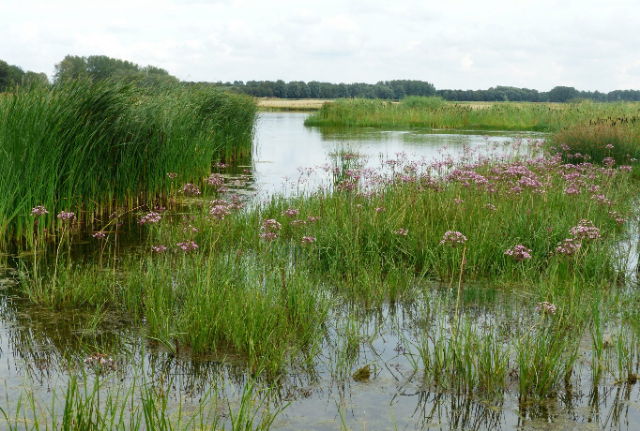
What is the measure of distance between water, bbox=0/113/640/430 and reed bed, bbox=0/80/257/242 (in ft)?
7.01

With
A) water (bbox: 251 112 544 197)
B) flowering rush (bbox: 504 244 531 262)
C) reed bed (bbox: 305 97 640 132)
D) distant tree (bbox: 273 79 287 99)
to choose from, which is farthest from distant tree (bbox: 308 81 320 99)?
flowering rush (bbox: 504 244 531 262)

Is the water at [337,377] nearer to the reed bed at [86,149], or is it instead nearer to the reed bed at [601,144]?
the reed bed at [86,149]

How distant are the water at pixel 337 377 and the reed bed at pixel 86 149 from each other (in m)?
2.14

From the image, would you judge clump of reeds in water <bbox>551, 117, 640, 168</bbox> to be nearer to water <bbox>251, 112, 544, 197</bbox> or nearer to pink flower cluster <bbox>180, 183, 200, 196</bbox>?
water <bbox>251, 112, 544, 197</bbox>

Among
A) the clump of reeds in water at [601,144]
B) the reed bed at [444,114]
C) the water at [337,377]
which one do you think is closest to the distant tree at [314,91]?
the reed bed at [444,114]

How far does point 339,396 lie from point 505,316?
6.27 feet

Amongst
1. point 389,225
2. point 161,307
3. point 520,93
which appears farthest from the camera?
point 520,93

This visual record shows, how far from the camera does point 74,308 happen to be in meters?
4.89

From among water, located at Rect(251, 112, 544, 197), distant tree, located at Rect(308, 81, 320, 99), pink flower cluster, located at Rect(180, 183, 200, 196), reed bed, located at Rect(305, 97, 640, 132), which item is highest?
distant tree, located at Rect(308, 81, 320, 99)

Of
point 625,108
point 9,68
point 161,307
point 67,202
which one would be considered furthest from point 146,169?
point 9,68

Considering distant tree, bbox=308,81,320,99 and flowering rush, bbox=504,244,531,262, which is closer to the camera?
flowering rush, bbox=504,244,531,262

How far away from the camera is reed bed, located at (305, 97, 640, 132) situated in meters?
30.3

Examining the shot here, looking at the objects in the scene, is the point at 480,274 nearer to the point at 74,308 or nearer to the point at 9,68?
the point at 74,308

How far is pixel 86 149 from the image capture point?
7.99 m
